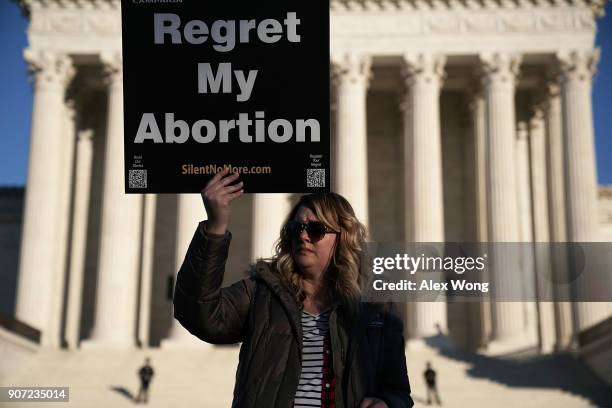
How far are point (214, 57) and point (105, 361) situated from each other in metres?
46.6

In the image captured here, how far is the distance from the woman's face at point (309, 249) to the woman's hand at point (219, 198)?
69 centimetres

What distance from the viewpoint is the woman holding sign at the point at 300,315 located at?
666 cm

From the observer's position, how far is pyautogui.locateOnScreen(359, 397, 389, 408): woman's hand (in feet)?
21.8

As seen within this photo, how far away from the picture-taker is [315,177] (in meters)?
7.57

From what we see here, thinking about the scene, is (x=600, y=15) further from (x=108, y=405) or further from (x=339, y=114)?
(x=108, y=405)

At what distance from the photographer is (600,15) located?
60.7m

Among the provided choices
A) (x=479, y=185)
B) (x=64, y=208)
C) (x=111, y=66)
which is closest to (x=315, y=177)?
(x=111, y=66)

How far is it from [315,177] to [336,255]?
0.80 meters

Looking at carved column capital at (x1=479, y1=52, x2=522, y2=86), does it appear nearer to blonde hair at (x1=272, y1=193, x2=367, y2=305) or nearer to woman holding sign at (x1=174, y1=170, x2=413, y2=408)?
blonde hair at (x1=272, y1=193, x2=367, y2=305)

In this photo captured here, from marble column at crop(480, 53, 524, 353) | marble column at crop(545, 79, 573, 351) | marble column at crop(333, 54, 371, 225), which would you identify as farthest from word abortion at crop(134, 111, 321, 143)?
marble column at crop(545, 79, 573, 351)

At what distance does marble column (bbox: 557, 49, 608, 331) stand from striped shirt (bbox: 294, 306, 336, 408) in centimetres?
5137

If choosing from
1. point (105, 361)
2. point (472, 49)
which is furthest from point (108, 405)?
point (472, 49)

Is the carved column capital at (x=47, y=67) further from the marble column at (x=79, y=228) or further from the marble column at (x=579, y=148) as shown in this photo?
the marble column at (x=579, y=148)

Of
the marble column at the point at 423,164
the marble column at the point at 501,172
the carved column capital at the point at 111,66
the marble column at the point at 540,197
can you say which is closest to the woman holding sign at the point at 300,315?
the marble column at the point at 423,164
